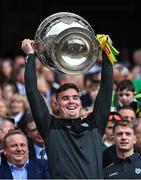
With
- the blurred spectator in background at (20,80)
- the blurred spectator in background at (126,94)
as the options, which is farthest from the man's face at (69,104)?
the blurred spectator in background at (20,80)

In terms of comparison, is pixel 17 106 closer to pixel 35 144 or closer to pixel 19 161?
pixel 35 144

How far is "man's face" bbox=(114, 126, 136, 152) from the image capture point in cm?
830

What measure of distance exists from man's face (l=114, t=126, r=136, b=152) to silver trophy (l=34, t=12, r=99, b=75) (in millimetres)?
990

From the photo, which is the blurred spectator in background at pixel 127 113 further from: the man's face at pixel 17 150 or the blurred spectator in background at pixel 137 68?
the blurred spectator in background at pixel 137 68

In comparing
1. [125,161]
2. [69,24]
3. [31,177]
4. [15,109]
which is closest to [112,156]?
[125,161]

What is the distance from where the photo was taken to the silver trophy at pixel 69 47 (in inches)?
301

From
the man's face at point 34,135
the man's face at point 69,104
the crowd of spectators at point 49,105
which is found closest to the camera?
the man's face at point 69,104

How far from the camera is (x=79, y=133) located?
7484 millimetres

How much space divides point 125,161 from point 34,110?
1201 millimetres

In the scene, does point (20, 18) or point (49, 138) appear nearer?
point (49, 138)

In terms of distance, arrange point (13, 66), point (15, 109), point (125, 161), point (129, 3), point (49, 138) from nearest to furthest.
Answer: point (49, 138), point (125, 161), point (15, 109), point (13, 66), point (129, 3)

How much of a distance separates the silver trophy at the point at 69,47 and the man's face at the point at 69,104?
0.19m

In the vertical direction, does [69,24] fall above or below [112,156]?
above

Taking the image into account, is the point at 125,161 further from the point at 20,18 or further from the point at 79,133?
the point at 20,18
